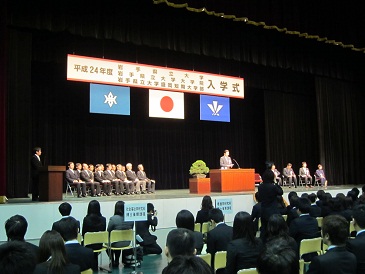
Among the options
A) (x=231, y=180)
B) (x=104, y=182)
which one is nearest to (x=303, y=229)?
(x=231, y=180)

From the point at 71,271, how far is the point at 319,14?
1012 centimetres

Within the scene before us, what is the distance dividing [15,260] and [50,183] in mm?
5667

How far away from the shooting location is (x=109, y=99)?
33.6 ft

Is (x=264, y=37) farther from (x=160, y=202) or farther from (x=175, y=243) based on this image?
(x=175, y=243)

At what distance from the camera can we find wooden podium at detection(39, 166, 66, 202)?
7.16 meters

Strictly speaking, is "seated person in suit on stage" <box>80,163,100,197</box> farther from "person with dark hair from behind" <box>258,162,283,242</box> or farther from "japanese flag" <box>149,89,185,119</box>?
"person with dark hair from behind" <box>258,162,283,242</box>

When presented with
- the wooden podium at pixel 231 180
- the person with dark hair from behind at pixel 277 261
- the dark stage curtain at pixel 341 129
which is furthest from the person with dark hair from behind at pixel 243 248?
the dark stage curtain at pixel 341 129

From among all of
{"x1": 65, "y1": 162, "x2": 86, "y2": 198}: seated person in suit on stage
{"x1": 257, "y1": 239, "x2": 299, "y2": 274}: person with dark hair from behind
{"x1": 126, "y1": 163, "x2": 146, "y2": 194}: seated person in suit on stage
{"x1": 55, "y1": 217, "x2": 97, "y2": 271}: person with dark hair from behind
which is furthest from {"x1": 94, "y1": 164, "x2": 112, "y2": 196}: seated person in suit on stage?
{"x1": 257, "y1": 239, "x2": 299, "y2": 274}: person with dark hair from behind

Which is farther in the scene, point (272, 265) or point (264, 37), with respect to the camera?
point (264, 37)

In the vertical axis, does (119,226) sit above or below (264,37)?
below

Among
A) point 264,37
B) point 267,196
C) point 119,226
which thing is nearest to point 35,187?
point 119,226

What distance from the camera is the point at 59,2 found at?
28.6 feet

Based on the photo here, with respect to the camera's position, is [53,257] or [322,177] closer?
[53,257]

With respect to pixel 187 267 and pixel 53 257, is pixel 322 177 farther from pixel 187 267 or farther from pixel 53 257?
pixel 187 267
